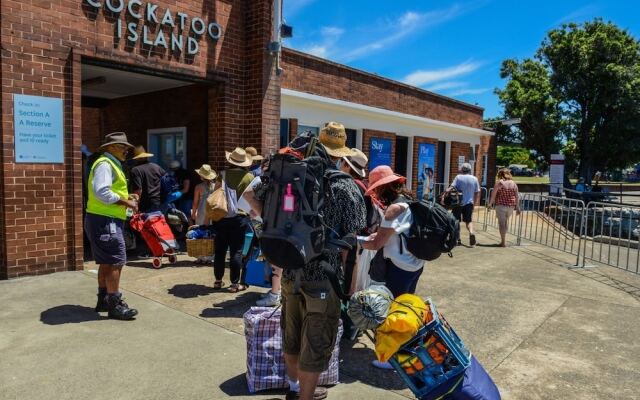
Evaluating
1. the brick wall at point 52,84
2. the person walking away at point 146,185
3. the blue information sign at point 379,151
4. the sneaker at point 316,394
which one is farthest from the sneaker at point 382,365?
the blue information sign at point 379,151

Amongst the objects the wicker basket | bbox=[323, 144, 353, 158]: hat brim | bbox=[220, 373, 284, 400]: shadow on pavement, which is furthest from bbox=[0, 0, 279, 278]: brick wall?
bbox=[323, 144, 353, 158]: hat brim

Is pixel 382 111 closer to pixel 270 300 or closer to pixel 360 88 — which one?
pixel 360 88

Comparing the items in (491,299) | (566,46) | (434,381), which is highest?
(566,46)

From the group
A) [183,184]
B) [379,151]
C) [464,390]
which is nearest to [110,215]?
[464,390]

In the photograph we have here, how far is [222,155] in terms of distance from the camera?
836cm

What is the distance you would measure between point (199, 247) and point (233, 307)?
1838 millimetres

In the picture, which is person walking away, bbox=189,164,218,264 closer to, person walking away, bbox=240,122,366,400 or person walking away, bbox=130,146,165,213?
person walking away, bbox=130,146,165,213

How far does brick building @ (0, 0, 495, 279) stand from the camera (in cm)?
597

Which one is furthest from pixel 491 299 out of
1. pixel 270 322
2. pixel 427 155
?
pixel 427 155

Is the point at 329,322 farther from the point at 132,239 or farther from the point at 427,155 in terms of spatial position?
the point at 427,155

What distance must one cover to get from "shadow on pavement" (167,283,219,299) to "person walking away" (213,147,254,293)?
14cm

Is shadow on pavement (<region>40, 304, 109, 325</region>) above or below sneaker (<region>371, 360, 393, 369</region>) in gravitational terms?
above

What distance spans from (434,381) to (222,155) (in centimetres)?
642

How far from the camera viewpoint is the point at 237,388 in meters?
3.43
